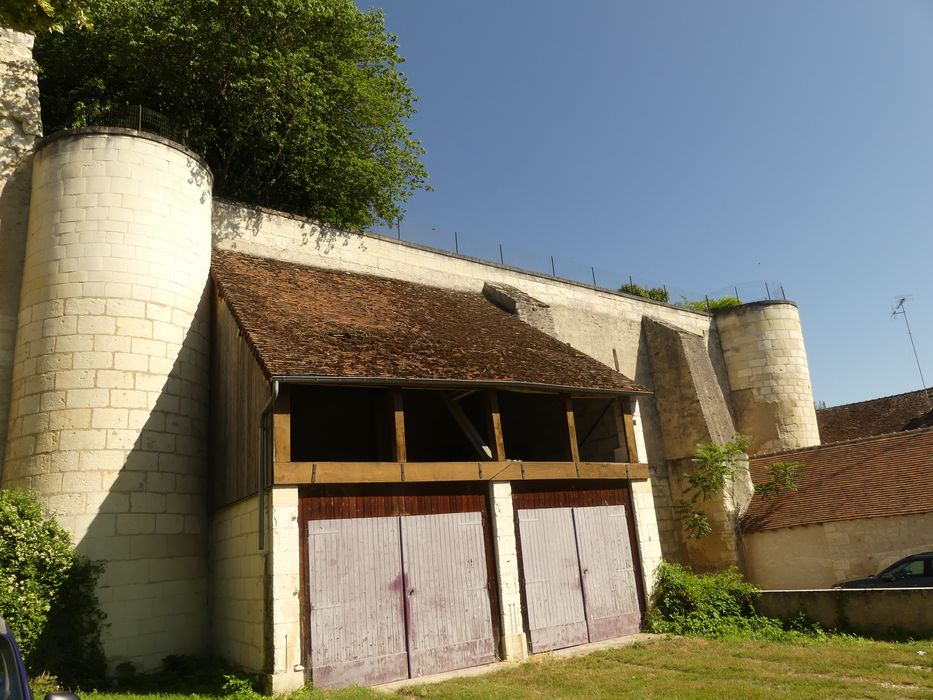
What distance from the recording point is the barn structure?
30.0 feet

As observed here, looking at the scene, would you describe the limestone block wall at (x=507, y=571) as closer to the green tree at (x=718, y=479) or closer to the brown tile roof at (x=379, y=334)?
the brown tile roof at (x=379, y=334)

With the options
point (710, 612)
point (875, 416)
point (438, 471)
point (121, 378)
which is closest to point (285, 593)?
point (438, 471)

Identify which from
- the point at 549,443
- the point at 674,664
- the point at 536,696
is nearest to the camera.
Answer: the point at 536,696

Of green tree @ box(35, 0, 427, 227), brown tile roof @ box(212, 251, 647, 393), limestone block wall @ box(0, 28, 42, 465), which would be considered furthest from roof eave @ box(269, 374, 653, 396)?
green tree @ box(35, 0, 427, 227)

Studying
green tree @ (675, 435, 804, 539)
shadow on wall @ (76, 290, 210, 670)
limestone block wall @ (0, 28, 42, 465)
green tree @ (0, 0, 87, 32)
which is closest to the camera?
green tree @ (0, 0, 87, 32)

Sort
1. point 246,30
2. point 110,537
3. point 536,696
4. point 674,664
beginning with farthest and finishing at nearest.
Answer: point 246,30
point 110,537
point 674,664
point 536,696

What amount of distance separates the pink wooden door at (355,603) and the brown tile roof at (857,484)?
1074 centimetres

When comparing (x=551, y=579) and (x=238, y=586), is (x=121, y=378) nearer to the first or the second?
(x=238, y=586)

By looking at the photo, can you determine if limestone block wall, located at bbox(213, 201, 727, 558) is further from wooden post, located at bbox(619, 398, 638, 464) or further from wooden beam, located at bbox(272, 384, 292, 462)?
wooden beam, located at bbox(272, 384, 292, 462)

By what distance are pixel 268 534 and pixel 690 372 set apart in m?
14.2

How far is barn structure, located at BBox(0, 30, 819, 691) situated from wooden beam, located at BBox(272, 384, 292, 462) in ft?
0.15

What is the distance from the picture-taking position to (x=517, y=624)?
10250 mm

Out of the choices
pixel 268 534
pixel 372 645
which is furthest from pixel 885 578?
pixel 268 534

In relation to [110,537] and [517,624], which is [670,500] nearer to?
[517,624]
